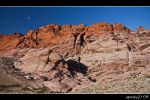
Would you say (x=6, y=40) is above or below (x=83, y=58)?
above

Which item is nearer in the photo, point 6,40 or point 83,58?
point 6,40

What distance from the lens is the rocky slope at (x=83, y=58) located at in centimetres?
1329

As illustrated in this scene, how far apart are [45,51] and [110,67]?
432cm

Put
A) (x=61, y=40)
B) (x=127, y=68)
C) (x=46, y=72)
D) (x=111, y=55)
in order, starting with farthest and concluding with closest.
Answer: (x=61, y=40) → (x=111, y=55) → (x=127, y=68) → (x=46, y=72)

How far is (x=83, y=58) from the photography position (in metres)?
20.1

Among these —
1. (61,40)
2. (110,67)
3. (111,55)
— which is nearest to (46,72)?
(110,67)

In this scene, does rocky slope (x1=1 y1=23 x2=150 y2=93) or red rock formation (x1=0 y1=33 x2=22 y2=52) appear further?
rocky slope (x1=1 y1=23 x2=150 y2=93)

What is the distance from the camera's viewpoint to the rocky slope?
13289 millimetres

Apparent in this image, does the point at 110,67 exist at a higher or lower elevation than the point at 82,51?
lower

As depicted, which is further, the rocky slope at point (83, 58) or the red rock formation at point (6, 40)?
the rocky slope at point (83, 58)

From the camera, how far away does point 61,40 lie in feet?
83.9

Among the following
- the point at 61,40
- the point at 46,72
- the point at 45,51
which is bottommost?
the point at 46,72
